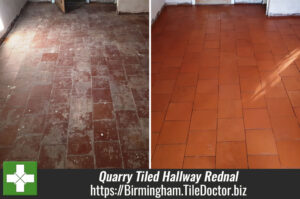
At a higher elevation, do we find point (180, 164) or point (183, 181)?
point (183, 181)

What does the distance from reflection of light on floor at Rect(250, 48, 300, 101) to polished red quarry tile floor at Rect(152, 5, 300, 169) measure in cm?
1

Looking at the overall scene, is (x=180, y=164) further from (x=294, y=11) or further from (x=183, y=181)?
(x=294, y=11)

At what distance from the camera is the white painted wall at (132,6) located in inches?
257

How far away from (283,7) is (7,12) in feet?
15.4

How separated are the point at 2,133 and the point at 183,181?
5.85 feet

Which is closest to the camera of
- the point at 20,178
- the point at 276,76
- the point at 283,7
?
the point at 20,178

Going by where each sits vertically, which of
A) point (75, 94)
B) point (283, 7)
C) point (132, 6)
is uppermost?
point (283, 7)

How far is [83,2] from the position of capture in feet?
24.0

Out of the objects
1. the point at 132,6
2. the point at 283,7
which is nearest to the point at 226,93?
the point at 283,7

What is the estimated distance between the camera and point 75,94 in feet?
12.0

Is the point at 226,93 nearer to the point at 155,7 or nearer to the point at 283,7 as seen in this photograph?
the point at 155,7

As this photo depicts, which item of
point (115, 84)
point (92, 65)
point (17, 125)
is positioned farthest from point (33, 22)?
point (17, 125)

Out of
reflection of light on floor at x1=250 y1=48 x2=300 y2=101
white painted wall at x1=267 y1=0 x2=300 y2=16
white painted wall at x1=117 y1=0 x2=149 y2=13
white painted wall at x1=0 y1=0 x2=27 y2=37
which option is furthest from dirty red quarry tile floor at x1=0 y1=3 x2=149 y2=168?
white painted wall at x1=267 y1=0 x2=300 y2=16

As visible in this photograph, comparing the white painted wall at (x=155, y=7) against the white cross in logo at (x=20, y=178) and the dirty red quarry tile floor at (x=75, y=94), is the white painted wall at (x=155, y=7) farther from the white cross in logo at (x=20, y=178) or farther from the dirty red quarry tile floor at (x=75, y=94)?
the white cross in logo at (x=20, y=178)
